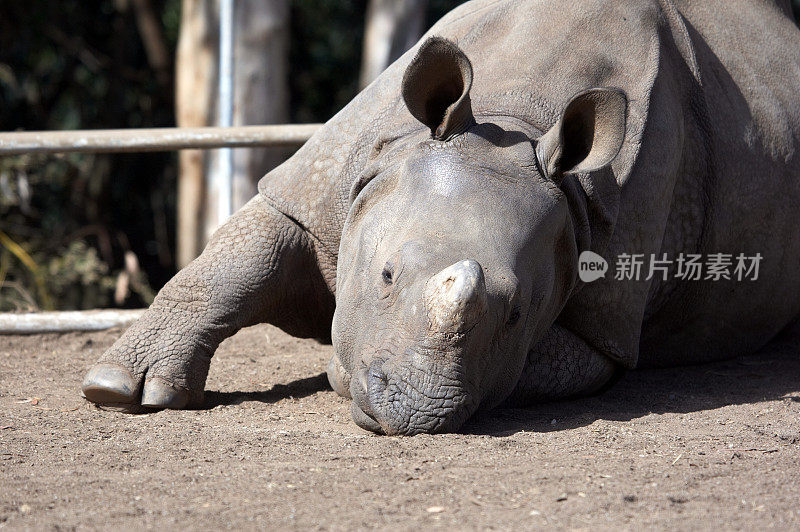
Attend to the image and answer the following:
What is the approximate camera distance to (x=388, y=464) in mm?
3232

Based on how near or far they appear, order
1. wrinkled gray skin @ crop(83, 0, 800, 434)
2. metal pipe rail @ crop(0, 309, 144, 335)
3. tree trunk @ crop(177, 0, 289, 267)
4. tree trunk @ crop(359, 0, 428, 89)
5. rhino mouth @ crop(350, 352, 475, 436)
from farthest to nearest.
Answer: tree trunk @ crop(359, 0, 428, 89), tree trunk @ crop(177, 0, 289, 267), metal pipe rail @ crop(0, 309, 144, 335), wrinkled gray skin @ crop(83, 0, 800, 434), rhino mouth @ crop(350, 352, 475, 436)

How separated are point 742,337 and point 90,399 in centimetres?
325

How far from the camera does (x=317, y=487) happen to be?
3023 mm

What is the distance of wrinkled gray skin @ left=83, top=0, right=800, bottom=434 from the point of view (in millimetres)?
3562

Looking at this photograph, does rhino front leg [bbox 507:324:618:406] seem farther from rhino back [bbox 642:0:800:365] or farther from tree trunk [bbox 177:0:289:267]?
tree trunk [bbox 177:0:289:267]

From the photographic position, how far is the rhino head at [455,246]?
346 centimetres

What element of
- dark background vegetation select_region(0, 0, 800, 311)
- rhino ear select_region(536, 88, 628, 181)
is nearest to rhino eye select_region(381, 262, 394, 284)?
rhino ear select_region(536, 88, 628, 181)

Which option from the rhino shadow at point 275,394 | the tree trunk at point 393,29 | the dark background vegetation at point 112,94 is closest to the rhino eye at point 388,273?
the rhino shadow at point 275,394

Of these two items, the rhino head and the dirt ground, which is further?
the rhino head

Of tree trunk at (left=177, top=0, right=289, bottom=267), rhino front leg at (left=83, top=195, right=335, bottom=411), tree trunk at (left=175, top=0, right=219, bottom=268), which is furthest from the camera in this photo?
tree trunk at (left=175, top=0, right=219, bottom=268)

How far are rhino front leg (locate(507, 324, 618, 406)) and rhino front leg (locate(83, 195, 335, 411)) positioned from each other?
36.9 inches

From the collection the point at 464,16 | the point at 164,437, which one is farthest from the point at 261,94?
the point at 164,437

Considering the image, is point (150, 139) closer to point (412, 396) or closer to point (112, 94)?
point (412, 396)

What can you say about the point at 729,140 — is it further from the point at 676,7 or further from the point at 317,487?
the point at 317,487
